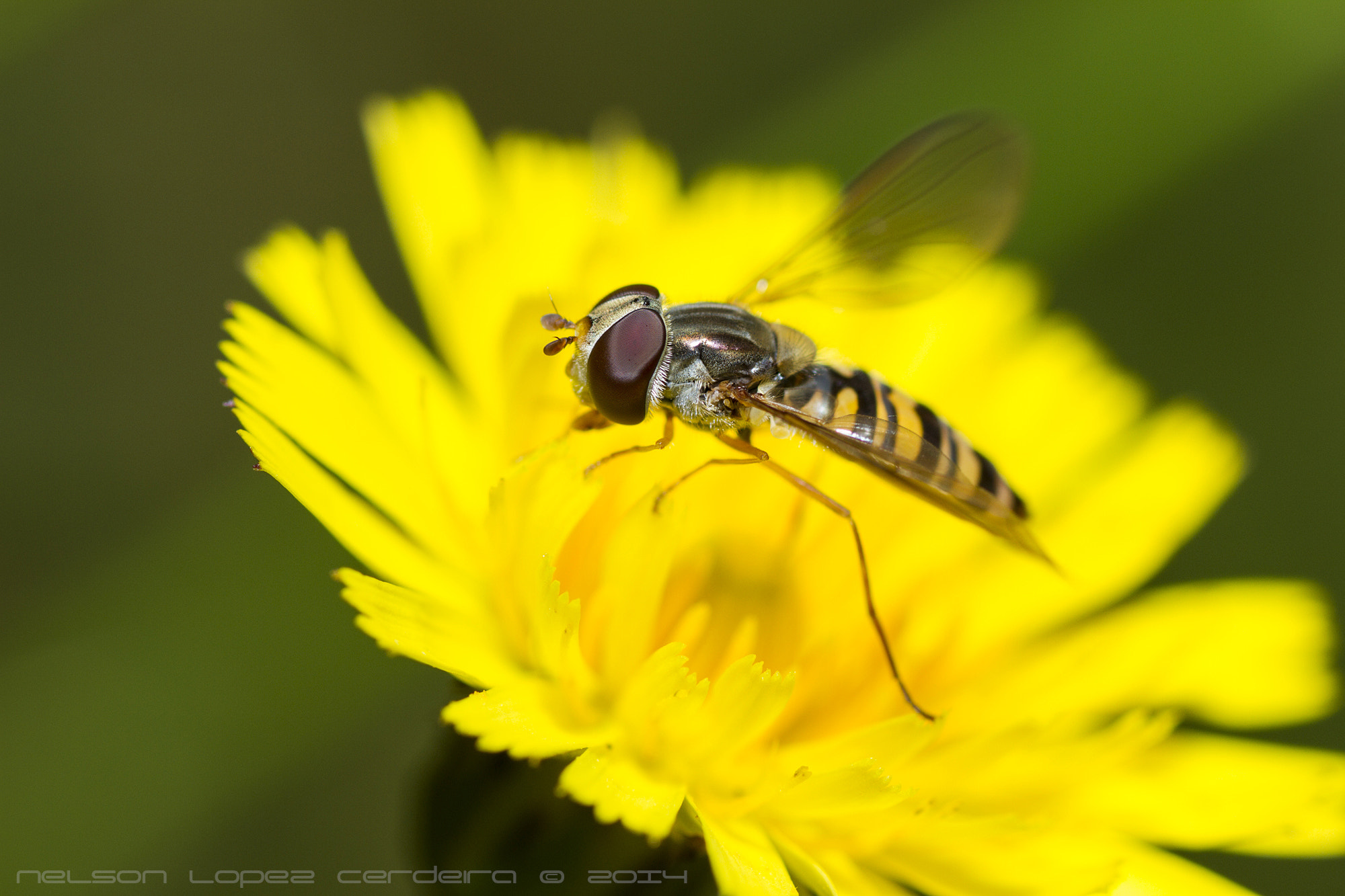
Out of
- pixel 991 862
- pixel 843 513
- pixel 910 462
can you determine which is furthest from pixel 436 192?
pixel 991 862

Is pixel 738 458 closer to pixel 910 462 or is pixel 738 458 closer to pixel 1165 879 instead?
pixel 910 462

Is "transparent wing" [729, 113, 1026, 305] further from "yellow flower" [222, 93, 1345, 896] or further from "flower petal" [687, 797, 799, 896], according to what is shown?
"flower petal" [687, 797, 799, 896]

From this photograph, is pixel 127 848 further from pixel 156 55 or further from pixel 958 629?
pixel 156 55

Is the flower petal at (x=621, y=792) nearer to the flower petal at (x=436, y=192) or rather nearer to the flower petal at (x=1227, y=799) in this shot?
the flower petal at (x=1227, y=799)

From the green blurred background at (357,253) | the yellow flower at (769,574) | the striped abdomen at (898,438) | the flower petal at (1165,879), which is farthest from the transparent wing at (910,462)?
the green blurred background at (357,253)

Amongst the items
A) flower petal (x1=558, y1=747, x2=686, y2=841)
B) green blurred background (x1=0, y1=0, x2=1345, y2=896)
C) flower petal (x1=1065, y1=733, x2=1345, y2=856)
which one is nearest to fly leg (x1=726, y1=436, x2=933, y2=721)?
flower petal (x1=1065, y1=733, x2=1345, y2=856)

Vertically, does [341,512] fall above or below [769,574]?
above
